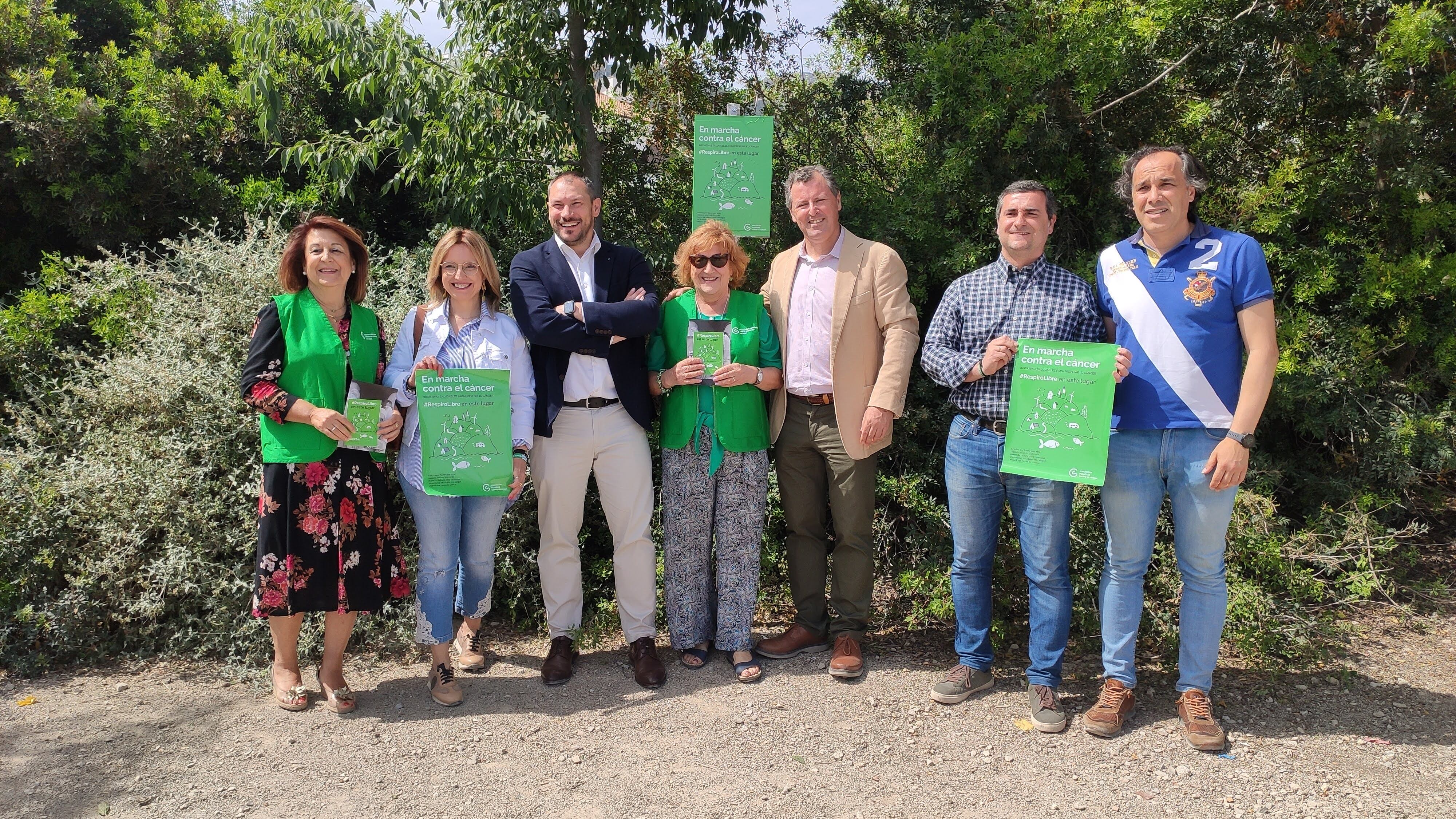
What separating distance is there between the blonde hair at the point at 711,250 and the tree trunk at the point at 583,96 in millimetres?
1336

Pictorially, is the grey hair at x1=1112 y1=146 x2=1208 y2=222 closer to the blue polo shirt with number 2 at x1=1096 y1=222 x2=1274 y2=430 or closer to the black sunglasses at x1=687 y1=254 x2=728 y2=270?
the blue polo shirt with number 2 at x1=1096 y1=222 x2=1274 y2=430

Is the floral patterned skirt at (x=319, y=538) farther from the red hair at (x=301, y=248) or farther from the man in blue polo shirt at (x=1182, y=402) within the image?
the man in blue polo shirt at (x=1182, y=402)

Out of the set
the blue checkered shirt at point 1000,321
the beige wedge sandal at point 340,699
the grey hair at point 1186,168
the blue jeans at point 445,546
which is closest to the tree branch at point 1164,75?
the grey hair at point 1186,168

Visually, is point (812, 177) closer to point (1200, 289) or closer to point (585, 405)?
point (585, 405)

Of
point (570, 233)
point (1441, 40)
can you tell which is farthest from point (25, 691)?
point (1441, 40)

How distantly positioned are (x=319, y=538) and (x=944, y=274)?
12.3 feet

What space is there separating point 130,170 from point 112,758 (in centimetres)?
487

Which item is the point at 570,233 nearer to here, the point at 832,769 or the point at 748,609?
the point at 748,609

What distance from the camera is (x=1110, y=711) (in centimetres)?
364

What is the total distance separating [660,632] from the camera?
480cm

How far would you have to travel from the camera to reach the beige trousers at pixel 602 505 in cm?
408

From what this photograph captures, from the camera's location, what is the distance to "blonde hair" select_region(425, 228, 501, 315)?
3859mm

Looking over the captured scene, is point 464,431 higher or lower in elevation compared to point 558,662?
higher

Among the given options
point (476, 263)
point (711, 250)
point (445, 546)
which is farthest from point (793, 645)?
point (476, 263)
